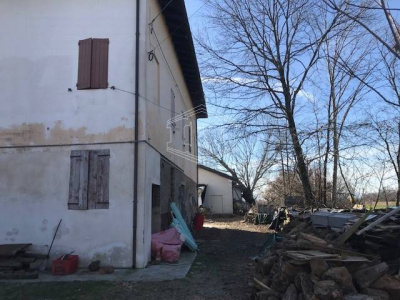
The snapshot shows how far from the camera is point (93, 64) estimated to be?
932cm

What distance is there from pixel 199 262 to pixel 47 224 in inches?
145

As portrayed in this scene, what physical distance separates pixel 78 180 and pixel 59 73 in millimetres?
2713

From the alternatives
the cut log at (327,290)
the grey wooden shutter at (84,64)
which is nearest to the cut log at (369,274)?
the cut log at (327,290)

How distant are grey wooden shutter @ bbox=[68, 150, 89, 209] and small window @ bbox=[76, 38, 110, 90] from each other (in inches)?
65.7

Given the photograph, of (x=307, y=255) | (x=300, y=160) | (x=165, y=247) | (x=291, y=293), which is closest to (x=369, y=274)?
(x=307, y=255)

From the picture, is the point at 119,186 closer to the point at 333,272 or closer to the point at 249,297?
the point at 249,297

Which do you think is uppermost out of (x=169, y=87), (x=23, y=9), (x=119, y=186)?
(x=23, y=9)

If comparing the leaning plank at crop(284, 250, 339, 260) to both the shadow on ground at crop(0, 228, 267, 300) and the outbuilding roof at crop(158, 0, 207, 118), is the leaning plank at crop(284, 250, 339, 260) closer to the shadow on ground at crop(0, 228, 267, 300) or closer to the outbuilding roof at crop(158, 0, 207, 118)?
the shadow on ground at crop(0, 228, 267, 300)

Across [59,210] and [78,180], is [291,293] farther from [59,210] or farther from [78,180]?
[59,210]

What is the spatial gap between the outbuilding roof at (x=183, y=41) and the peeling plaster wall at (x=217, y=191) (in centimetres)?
1530

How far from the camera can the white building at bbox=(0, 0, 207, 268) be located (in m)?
8.68

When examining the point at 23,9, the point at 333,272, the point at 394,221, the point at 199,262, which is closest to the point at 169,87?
the point at 23,9

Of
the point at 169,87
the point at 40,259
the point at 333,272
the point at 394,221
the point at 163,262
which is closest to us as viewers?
the point at 333,272

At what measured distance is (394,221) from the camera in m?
7.32
